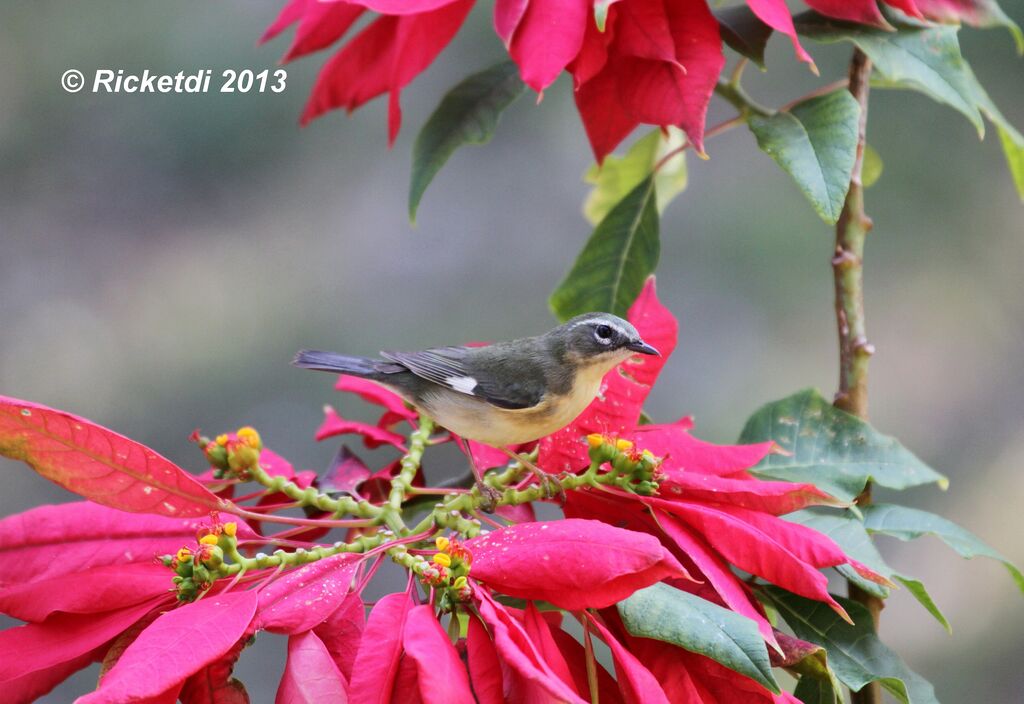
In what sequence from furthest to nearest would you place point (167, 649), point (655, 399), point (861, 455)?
point (655, 399)
point (861, 455)
point (167, 649)

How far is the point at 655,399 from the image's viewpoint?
209cm

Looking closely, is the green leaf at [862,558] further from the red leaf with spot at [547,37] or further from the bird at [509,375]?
the red leaf with spot at [547,37]

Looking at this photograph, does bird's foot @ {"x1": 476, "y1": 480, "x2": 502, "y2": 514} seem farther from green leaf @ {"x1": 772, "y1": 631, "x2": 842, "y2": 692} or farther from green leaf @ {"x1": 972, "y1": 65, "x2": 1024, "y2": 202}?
green leaf @ {"x1": 972, "y1": 65, "x2": 1024, "y2": 202}

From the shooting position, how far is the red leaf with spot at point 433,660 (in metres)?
0.37

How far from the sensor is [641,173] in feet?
2.78

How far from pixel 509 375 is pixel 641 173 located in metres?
0.21

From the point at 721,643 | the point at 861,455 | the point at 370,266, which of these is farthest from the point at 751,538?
the point at 370,266

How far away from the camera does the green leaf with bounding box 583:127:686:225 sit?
83 centimetres

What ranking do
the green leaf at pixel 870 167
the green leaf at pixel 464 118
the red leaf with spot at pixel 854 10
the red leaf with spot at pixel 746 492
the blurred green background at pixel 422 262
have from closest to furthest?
the red leaf with spot at pixel 746 492 → the red leaf with spot at pixel 854 10 → the green leaf at pixel 464 118 → the green leaf at pixel 870 167 → the blurred green background at pixel 422 262

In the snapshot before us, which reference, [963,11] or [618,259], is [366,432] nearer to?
[618,259]

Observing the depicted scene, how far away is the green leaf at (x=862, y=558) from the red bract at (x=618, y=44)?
19cm

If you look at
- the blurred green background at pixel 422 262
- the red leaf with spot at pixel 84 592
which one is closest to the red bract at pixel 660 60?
the red leaf with spot at pixel 84 592

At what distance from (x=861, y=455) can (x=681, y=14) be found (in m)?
0.25

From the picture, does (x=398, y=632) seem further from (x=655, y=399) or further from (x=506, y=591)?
(x=655, y=399)
